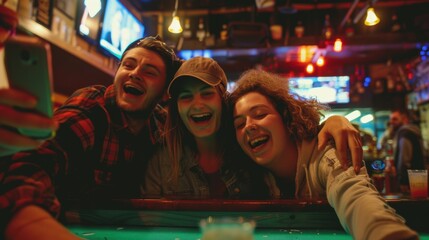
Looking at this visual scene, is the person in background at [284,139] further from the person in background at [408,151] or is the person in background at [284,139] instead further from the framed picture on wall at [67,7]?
the person in background at [408,151]

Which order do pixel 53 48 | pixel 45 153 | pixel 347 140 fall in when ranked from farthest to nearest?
pixel 53 48 < pixel 347 140 < pixel 45 153

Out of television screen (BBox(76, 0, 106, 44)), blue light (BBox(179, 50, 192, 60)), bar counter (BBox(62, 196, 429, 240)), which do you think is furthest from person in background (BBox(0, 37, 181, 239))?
blue light (BBox(179, 50, 192, 60))

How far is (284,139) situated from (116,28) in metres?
2.85

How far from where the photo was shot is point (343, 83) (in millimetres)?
5961

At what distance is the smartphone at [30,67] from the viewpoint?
77 cm

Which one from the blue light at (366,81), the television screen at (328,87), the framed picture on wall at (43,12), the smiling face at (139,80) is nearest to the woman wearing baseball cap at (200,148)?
the smiling face at (139,80)

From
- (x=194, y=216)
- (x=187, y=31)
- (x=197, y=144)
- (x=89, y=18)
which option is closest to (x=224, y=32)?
(x=187, y=31)

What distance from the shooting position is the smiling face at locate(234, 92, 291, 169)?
179 cm

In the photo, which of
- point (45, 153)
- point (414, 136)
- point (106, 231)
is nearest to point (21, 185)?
point (45, 153)

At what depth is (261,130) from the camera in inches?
70.4

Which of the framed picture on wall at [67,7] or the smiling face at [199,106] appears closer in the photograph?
the smiling face at [199,106]

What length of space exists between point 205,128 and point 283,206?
0.79 metres

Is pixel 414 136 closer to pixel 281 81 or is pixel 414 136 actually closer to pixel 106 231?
pixel 281 81

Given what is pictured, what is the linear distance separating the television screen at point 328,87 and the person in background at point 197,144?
420 cm
